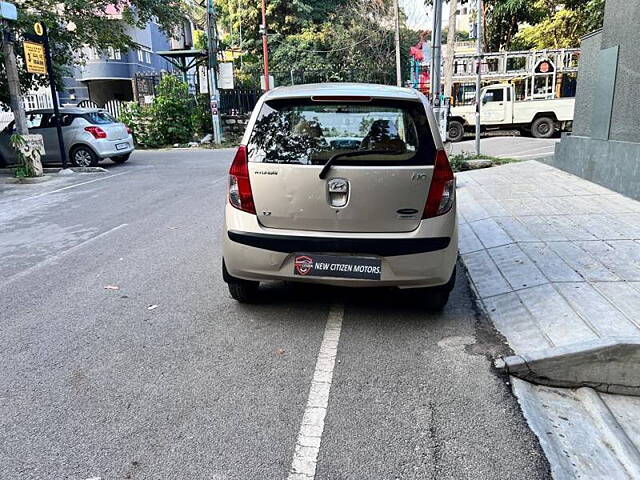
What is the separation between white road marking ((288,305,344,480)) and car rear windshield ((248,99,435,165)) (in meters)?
1.30

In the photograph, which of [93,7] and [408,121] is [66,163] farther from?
[408,121]

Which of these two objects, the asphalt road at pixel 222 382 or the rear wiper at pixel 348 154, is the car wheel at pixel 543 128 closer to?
the asphalt road at pixel 222 382

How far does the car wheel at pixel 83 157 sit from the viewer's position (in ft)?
49.2

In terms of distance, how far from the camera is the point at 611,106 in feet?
28.5

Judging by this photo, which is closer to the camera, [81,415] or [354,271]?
[81,415]

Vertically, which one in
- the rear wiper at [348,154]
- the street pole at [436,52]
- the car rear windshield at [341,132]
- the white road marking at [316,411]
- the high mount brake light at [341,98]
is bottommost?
the white road marking at [316,411]

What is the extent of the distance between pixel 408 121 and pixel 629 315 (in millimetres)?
2151

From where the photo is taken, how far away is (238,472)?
2.49 m

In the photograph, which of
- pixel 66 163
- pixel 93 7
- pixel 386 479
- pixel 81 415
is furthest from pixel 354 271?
pixel 93 7

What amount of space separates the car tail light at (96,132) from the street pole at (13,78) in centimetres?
173

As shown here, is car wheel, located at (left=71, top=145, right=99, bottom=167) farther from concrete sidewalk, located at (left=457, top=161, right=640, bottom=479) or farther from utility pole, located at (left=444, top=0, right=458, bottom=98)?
utility pole, located at (left=444, top=0, right=458, bottom=98)

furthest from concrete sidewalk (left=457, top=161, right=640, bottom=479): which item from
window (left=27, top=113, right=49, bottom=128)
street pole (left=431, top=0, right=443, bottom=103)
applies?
window (left=27, top=113, right=49, bottom=128)

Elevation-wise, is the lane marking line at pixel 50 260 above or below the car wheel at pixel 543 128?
below

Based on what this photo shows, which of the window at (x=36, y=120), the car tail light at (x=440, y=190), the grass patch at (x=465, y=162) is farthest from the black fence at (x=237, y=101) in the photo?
the car tail light at (x=440, y=190)
